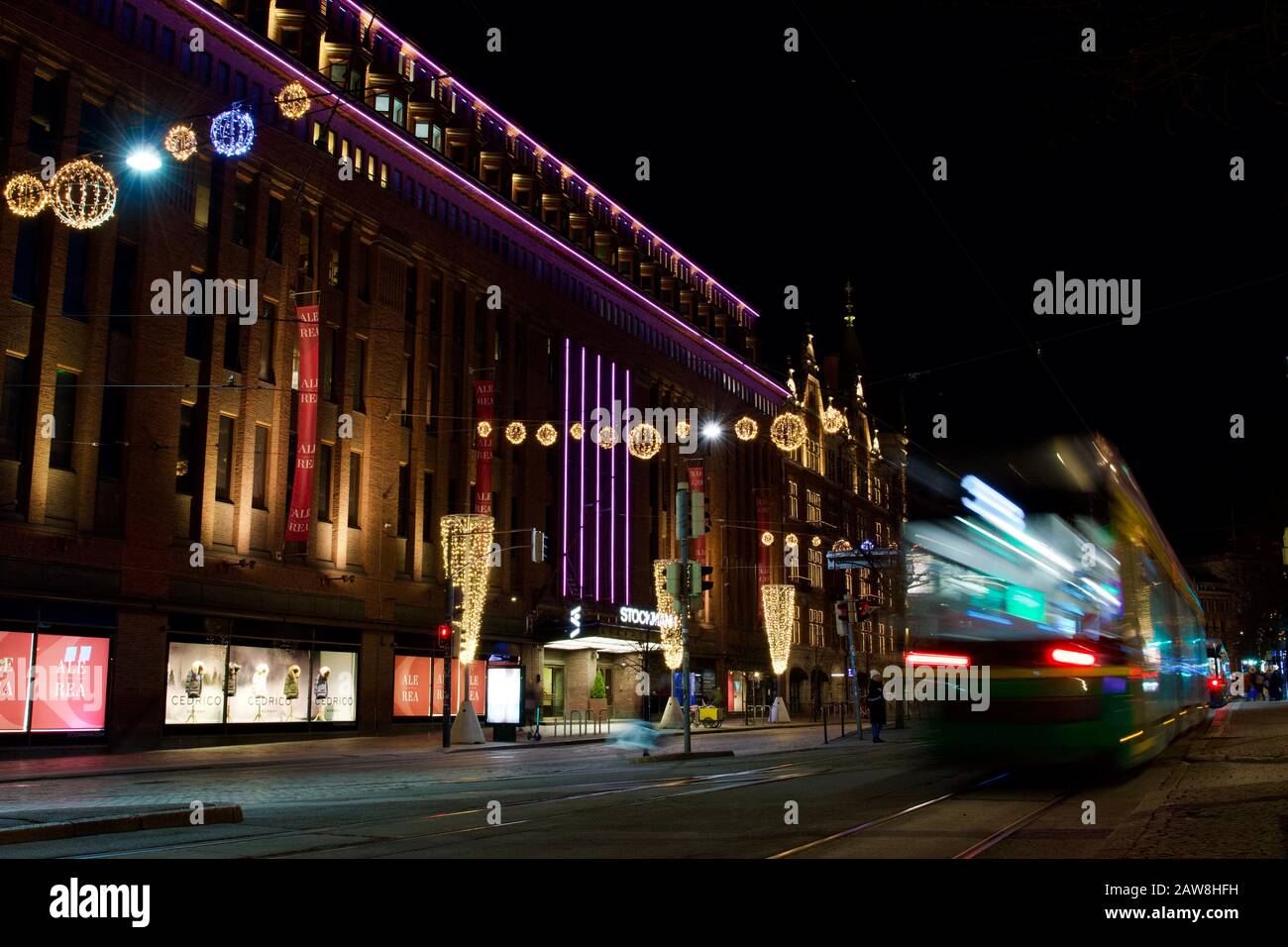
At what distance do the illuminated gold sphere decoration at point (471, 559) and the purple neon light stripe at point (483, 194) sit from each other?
13.8m

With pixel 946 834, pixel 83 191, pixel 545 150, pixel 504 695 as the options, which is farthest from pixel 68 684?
pixel 545 150

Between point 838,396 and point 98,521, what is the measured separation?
65.6 m

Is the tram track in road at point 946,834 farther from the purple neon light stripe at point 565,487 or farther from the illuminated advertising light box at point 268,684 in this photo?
the purple neon light stripe at point 565,487

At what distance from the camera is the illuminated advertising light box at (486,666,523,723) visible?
34594 mm

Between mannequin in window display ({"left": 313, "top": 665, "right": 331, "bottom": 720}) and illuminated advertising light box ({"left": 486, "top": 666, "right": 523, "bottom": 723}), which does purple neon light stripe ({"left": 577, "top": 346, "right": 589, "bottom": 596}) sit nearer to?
mannequin in window display ({"left": 313, "top": 665, "right": 331, "bottom": 720})

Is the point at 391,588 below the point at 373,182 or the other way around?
below

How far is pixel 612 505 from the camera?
183 ft

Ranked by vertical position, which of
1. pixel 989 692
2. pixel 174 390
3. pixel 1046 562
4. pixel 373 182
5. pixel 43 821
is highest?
pixel 373 182

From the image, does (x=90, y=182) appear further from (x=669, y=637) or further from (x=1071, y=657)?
(x=669, y=637)

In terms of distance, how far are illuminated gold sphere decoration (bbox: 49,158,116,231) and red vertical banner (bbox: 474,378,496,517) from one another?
26552mm

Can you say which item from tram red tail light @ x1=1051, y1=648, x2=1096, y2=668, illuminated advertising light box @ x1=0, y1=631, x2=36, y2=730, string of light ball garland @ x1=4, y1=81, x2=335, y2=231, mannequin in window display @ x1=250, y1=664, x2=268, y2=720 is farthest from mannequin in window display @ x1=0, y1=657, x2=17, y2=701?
tram red tail light @ x1=1051, y1=648, x2=1096, y2=668
